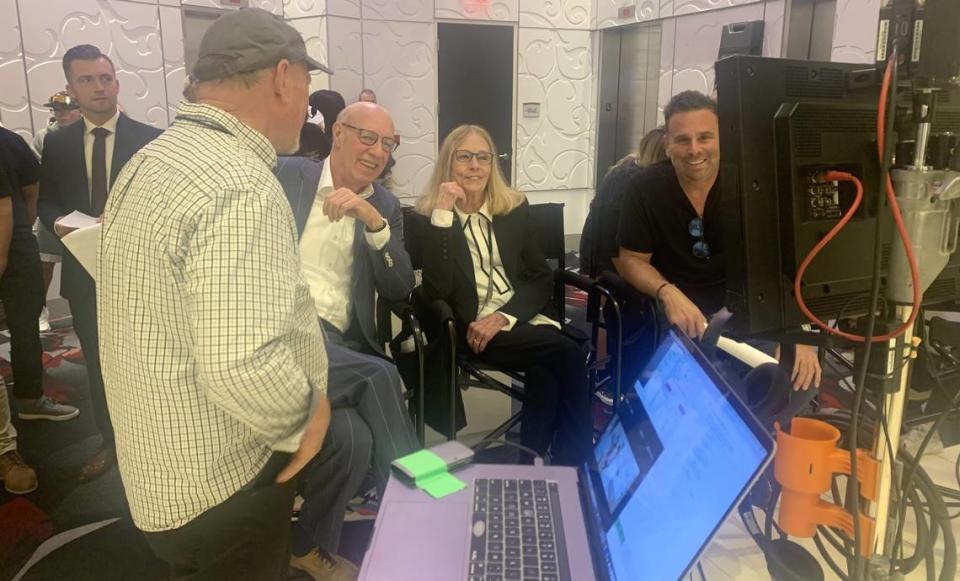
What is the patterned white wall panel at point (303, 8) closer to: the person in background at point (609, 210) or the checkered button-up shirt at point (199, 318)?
the person in background at point (609, 210)

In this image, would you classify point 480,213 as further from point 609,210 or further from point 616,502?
point 616,502

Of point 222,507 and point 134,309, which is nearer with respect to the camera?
point 134,309

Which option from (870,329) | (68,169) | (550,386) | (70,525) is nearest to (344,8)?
(68,169)

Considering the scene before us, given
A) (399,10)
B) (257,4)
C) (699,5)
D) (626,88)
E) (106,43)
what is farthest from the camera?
(626,88)

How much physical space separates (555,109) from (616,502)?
6710 millimetres

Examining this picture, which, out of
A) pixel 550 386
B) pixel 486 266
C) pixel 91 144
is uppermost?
pixel 91 144

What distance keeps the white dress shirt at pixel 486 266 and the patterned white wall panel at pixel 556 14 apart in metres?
4.73

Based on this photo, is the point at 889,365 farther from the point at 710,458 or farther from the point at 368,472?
the point at 368,472

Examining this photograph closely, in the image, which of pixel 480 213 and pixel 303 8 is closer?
pixel 480 213

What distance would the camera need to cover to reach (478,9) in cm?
679

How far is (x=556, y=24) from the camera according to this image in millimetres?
7109

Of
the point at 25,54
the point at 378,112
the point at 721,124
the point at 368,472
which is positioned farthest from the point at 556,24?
the point at 721,124

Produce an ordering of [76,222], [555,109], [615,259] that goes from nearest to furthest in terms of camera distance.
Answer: [76,222] < [615,259] < [555,109]

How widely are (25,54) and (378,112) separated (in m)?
3.45
